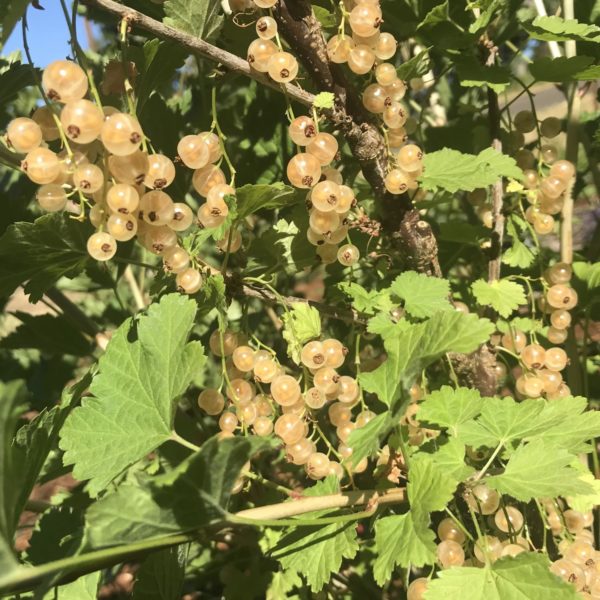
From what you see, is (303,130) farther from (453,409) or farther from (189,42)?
(453,409)

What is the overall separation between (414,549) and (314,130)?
450 mm

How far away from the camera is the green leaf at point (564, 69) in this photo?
0.85 meters

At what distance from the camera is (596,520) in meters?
1.01

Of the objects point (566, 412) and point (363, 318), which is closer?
point (566, 412)

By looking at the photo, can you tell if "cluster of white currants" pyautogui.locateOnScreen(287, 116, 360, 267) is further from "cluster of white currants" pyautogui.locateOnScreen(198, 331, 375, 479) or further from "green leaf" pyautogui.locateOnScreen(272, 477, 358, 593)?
"green leaf" pyautogui.locateOnScreen(272, 477, 358, 593)

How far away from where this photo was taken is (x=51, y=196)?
649 mm

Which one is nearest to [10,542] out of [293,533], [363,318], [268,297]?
[293,533]

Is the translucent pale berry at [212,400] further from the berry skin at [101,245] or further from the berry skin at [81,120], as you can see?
the berry skin at [81,120]

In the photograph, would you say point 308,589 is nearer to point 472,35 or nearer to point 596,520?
point 596,520

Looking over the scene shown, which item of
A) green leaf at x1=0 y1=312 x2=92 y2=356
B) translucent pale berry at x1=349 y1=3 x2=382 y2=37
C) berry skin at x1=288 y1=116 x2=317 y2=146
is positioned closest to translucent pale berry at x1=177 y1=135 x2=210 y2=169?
berry skin at x1=288 y1=116 x2=317 y2=146

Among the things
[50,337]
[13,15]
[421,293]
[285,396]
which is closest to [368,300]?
[421,293]

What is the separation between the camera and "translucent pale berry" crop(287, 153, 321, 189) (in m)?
0.70

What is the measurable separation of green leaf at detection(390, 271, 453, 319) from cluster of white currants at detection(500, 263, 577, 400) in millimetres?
203

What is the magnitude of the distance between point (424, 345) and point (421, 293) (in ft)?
0.63
